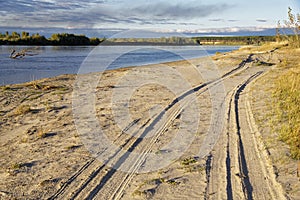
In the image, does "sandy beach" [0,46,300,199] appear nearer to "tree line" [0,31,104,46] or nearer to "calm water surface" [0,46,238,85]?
"calm water surface" [0,46,238,85]

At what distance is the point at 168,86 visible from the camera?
17281mm

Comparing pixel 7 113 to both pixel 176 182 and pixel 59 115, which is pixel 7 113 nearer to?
pixel 59 115

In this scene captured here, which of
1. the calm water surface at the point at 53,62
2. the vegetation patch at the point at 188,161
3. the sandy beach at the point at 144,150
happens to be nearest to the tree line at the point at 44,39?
the calm water surface at the point at 53,62

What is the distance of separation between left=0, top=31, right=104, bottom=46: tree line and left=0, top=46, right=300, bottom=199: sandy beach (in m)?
61.3

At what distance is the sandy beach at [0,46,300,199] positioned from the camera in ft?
18.7

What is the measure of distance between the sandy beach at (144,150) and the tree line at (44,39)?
61317 mm

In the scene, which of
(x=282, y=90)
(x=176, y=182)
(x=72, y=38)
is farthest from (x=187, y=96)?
(x=72, y=38)

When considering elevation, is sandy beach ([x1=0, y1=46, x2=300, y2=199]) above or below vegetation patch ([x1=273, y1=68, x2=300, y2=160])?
below

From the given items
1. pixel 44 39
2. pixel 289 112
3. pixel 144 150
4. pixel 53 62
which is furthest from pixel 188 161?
pixel 44 39

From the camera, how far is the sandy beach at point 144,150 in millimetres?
5691

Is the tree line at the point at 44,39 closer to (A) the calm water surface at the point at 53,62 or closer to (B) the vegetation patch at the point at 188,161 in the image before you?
(A) the calm water surface at the point at 53,62

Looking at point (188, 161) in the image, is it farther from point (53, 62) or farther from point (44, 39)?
point (44, 39)

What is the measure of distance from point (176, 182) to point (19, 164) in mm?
3320

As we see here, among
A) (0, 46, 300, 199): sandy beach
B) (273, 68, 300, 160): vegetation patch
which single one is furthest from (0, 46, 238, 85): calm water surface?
(273, 68, 300, 160): vegetation patch
